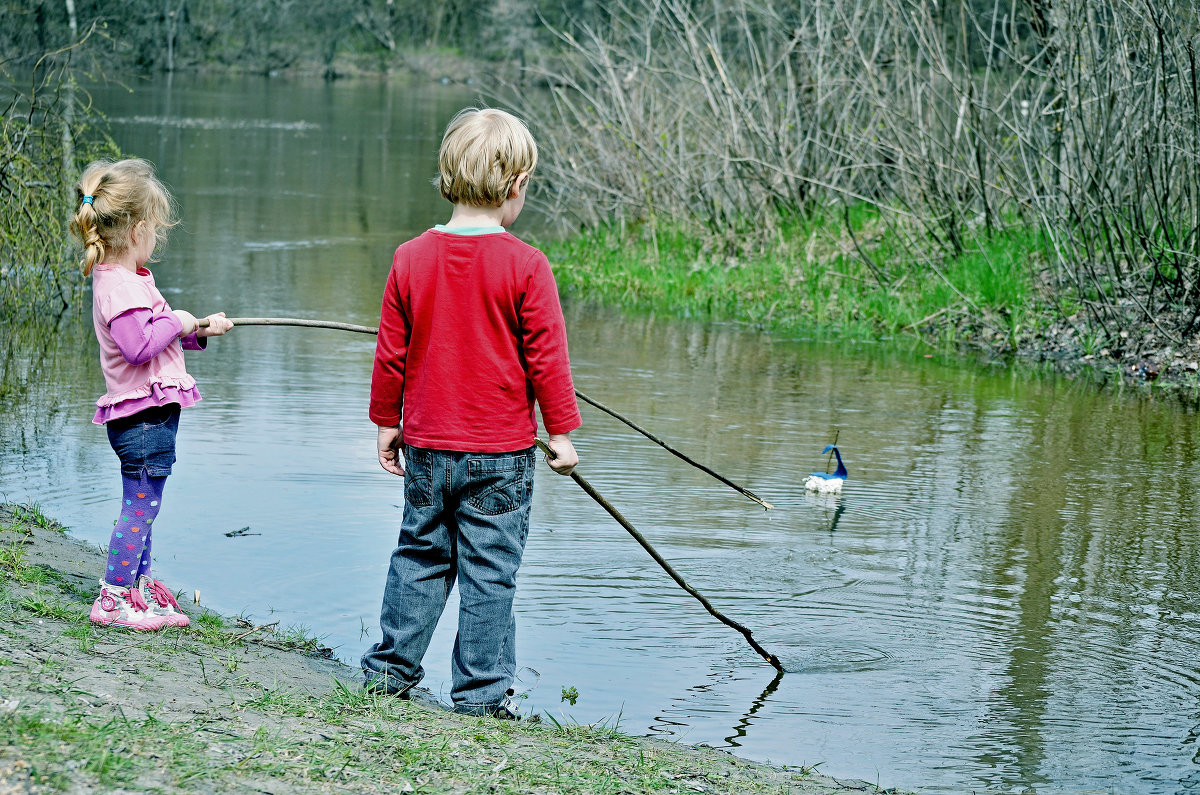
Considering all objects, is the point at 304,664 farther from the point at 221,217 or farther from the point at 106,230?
the point at 221,217

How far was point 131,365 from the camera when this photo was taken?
12.0 ft

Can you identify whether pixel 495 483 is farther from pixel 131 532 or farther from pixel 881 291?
pixel 881 291

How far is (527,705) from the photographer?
3.71m

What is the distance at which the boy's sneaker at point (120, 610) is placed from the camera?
3.66m

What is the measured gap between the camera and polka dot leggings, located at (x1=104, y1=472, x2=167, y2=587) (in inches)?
145

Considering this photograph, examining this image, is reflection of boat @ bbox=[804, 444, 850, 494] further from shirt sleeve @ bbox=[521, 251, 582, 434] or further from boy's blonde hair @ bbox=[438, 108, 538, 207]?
boy's blonde hair @ bbox=[438, 108, 538, 207]

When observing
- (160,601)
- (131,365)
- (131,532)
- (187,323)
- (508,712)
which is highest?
(187,323)

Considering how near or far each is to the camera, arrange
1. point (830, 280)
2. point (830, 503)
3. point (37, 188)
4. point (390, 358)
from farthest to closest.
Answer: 1. point (830, 280)
2. point (37, 188)
3. point (830, 503)
4. point (390, 358)

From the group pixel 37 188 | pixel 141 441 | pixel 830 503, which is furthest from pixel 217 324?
pixel 37 188

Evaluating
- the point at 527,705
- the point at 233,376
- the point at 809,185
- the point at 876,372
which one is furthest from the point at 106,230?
the point at 809,185

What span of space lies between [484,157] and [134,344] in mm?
1124

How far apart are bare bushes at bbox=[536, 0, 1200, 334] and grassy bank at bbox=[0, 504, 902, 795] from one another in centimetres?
659

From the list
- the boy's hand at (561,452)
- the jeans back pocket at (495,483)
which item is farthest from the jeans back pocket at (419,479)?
the boy's hand at (561,452)

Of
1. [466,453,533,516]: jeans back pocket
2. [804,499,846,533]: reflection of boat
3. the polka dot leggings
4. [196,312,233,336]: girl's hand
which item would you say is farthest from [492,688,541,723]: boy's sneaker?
[804,499,846,533]: reflection of boat
